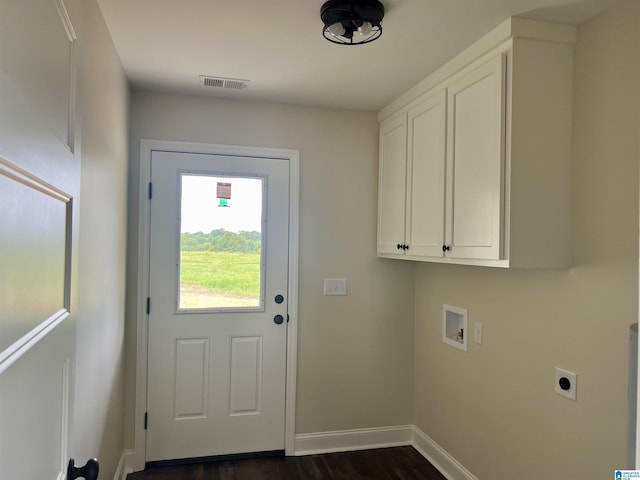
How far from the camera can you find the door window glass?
2.88 meters

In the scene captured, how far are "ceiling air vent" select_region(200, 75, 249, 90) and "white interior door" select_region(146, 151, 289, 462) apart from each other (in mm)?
465

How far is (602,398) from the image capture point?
68.4 inches

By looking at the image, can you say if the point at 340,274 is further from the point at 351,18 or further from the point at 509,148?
the point at 351,18

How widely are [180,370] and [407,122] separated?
2.20 metres

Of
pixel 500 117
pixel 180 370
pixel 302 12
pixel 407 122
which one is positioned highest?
pixel 302 12

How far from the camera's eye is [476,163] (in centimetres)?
206

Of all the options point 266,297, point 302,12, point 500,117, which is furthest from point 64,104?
point 266,297

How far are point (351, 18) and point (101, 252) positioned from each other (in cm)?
150

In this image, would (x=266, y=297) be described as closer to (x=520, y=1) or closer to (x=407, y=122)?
(x=407, y=122)

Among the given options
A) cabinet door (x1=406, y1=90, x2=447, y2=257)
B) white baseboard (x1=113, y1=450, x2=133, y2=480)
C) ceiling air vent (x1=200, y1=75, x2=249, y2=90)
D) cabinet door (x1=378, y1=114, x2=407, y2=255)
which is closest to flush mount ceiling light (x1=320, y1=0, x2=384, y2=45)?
cabinet door (x1=406, y1=90, x2=447, y2=257)

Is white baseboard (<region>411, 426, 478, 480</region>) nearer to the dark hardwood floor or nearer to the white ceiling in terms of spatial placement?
the dark hardwood floor

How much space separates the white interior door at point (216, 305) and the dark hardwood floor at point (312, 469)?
11cm

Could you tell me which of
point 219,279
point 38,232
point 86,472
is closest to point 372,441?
point 219,279

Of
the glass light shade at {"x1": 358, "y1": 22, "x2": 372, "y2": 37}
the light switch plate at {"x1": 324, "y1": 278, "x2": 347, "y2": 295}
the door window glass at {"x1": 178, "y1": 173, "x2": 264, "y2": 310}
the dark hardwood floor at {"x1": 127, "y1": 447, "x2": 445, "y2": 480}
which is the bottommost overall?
the dark hardwood floor at {"x1": 127, "y1": 447, "x2": 445, "y2": 480}
